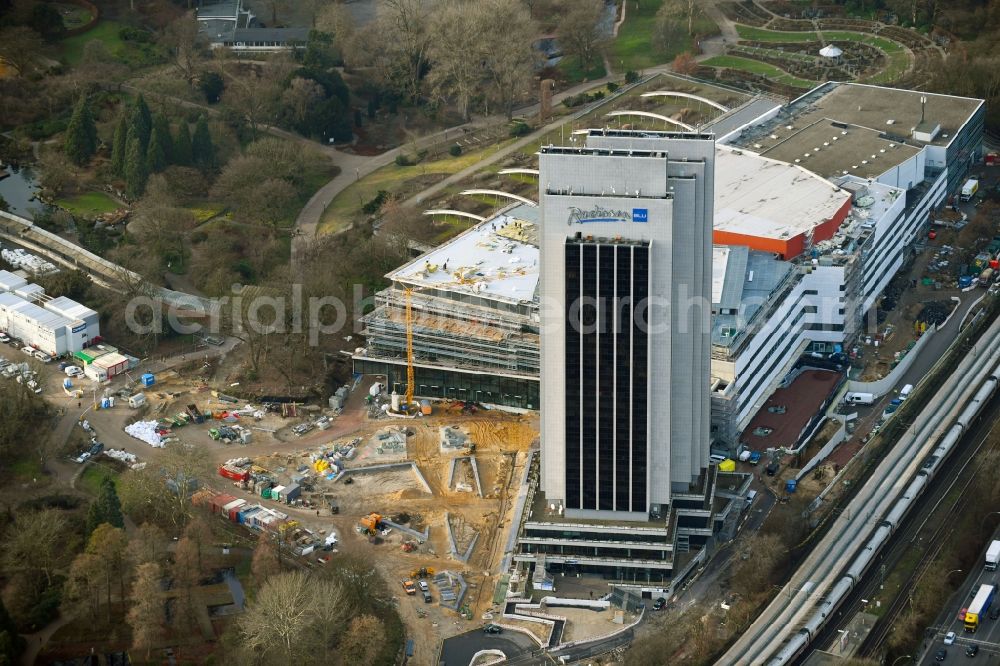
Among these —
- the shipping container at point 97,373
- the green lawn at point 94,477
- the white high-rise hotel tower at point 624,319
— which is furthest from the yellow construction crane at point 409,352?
the shipping container at point 97,373

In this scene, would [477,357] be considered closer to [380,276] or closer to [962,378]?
[380,276]

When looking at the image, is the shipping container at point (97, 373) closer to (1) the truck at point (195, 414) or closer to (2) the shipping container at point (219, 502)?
(1) the truck at point (195, 414)

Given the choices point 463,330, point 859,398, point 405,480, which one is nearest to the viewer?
Result: point 405,480

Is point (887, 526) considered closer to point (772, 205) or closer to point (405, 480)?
point (405, 480)

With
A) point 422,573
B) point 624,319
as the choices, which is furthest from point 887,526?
point 422,573

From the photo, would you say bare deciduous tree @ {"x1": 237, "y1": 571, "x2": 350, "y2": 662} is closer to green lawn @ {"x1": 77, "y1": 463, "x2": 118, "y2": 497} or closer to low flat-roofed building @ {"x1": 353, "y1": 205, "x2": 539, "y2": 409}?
green lawn @ {"x1": 77, "y1": 463, "x2": 118, "y2": 497}
